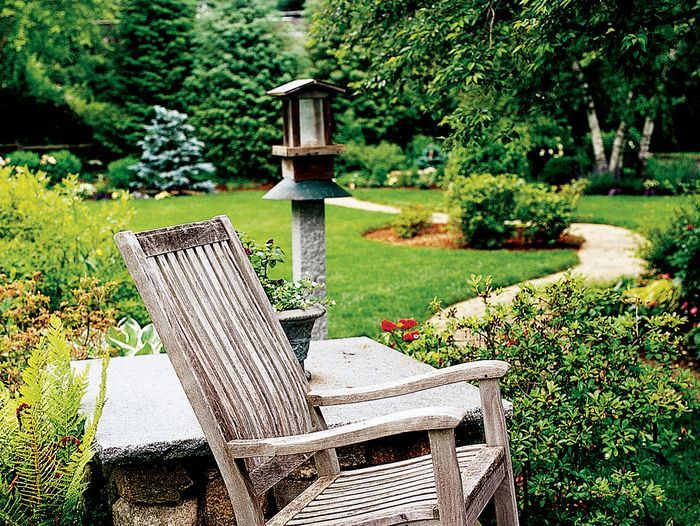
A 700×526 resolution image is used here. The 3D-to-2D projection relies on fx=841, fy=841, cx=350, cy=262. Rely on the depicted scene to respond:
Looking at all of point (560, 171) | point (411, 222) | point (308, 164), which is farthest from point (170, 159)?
point (308, 164)

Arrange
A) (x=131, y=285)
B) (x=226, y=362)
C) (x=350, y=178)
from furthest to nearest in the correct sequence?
(x=350, y=178)
(x=131, y=285)
(x=226, y=362)

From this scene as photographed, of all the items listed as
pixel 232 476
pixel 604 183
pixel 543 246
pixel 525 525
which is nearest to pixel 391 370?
pixel 525 525

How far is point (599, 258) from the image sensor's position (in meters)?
8.85

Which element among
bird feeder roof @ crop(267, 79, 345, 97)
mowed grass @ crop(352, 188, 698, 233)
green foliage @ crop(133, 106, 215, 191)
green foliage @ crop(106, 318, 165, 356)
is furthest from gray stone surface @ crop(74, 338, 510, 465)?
green foliage @ crop(133, 106, 215, 191)

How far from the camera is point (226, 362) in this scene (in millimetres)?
2396

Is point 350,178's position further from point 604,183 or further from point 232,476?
point 232,476

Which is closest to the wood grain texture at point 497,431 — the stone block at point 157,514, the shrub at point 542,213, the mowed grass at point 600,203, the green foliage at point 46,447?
the stone block at point 157,514

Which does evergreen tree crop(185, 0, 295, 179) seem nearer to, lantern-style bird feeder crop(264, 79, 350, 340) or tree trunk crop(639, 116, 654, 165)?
tree trunk crop(639, 116, 654, 165)

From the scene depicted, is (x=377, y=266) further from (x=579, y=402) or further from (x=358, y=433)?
(x=358, y=433)

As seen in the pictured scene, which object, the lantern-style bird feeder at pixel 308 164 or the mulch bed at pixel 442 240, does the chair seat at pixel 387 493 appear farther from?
the mulch bed at pixel 442 240

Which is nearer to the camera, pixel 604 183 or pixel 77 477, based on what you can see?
pixel 77 477

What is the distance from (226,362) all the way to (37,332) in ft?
6.43

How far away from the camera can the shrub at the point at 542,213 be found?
9.73 meters

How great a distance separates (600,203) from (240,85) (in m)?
7.51
